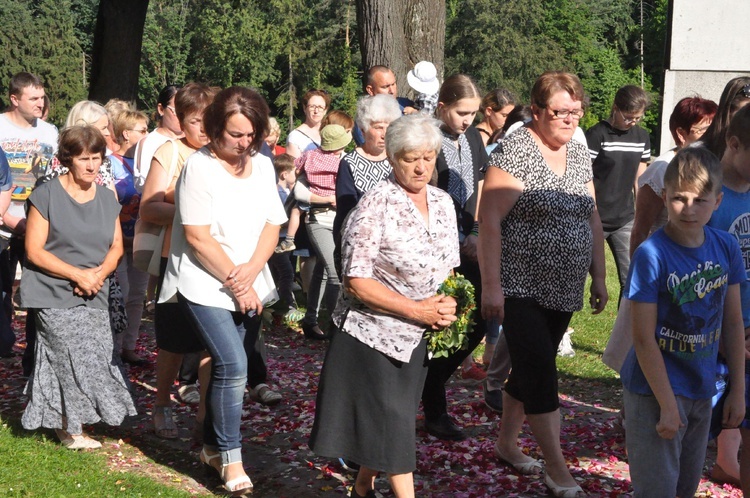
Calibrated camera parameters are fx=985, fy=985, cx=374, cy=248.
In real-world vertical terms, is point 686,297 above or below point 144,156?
below

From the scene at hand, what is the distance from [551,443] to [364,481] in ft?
3.28

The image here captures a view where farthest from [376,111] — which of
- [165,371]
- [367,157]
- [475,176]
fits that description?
[165,371]

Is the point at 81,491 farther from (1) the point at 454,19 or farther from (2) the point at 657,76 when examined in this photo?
(2) the point at 657,76

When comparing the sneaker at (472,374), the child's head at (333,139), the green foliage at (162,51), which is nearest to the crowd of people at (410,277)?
the sneaker at (472,374)

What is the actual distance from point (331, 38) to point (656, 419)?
2529 inches

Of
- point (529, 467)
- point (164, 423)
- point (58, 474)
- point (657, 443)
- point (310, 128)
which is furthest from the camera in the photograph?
point (310, 128)

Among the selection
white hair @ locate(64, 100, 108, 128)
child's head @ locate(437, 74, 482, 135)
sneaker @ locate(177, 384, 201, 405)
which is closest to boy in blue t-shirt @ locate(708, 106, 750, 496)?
child's head @ locate(437, 74, 482, 135)

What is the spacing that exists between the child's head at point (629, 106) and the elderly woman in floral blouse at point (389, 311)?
13.4 feet

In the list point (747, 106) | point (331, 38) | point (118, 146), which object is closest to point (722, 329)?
point (747, 106)

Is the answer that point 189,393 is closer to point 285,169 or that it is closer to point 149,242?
point 149,242

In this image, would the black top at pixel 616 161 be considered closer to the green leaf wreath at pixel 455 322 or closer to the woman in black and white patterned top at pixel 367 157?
the woman in black and white patterned top at pixel 367 157

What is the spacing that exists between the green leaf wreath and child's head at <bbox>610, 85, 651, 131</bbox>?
4.10 m

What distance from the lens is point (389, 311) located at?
447cm

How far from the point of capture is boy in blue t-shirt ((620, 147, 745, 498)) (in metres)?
3.85
